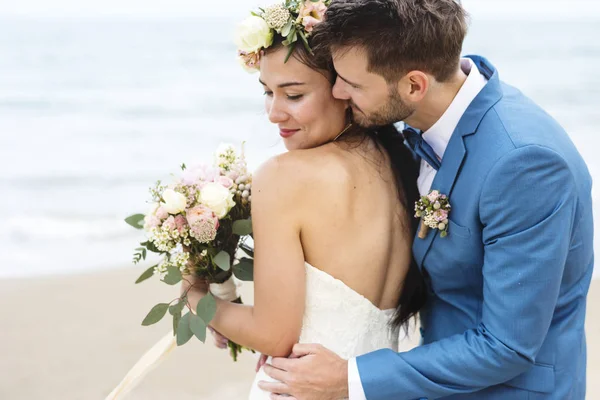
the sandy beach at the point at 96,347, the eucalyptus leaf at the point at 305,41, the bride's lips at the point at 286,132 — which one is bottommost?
the sandy beach at the point at 96,347

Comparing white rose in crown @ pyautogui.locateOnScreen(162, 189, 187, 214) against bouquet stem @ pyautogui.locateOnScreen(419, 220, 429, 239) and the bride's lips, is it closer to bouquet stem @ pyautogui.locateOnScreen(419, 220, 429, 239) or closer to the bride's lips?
the bride's lips

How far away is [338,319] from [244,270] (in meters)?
0.45

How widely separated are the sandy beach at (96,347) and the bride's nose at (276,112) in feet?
9.11

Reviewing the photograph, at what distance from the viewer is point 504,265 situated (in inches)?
91.0

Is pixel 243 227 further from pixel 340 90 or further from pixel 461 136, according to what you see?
pixel 461 136

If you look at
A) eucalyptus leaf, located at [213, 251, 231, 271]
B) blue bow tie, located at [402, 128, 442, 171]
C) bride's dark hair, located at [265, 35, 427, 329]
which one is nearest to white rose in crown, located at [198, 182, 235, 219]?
eucalyptus leaf, located at [213, 251, 231, 271]

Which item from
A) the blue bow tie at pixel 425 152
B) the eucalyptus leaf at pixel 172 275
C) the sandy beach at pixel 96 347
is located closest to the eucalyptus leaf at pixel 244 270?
the eucalyptus leaf at pixel 172 275

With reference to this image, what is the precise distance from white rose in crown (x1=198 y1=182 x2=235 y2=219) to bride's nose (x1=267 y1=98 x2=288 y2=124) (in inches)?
13.0

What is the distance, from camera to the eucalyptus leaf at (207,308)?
9.10 ft

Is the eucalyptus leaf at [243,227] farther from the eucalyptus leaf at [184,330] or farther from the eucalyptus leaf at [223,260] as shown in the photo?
the eucalyptus leaf at [184,330]

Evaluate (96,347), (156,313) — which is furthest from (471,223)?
(96,347)

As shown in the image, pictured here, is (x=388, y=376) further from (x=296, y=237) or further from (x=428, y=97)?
(x=428, y=97)

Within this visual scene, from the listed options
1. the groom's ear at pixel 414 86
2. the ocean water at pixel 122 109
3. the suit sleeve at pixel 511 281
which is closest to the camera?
the suit sleeve at pixel 511 281

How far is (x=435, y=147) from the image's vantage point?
8.79 feet
